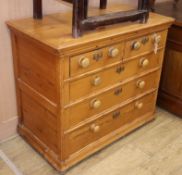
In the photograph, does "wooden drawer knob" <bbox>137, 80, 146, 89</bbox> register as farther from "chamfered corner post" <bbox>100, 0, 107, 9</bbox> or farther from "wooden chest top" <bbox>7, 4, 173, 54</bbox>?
"chamfered corner post" <bbox>100, 0, 107, 9</bbox>

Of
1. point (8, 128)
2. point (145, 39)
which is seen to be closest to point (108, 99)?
point (145, 39)

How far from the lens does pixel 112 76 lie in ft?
5.19

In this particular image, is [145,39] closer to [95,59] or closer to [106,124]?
[95,59]

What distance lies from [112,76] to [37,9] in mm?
559

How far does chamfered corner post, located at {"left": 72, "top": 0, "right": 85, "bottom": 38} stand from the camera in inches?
50.3

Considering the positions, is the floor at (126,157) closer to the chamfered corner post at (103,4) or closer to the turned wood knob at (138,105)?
the turned wood knob at (138,105)

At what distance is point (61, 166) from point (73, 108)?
0.35 m

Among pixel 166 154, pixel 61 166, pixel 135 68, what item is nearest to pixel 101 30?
pixel 135 68

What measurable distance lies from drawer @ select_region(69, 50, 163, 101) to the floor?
0.46m

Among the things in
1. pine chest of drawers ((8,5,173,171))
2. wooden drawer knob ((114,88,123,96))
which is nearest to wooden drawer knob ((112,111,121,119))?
pine chest of drawers ((8,5,173,171))

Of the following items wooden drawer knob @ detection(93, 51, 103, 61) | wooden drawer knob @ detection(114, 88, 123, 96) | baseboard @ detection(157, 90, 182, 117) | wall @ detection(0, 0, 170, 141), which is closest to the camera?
wooden drawer knob @ detection(93, 51, 103, 61)

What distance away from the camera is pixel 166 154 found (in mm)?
1787

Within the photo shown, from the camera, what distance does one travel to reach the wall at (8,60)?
1538 mm

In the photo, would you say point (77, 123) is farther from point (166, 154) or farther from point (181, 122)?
point (181, 122)
